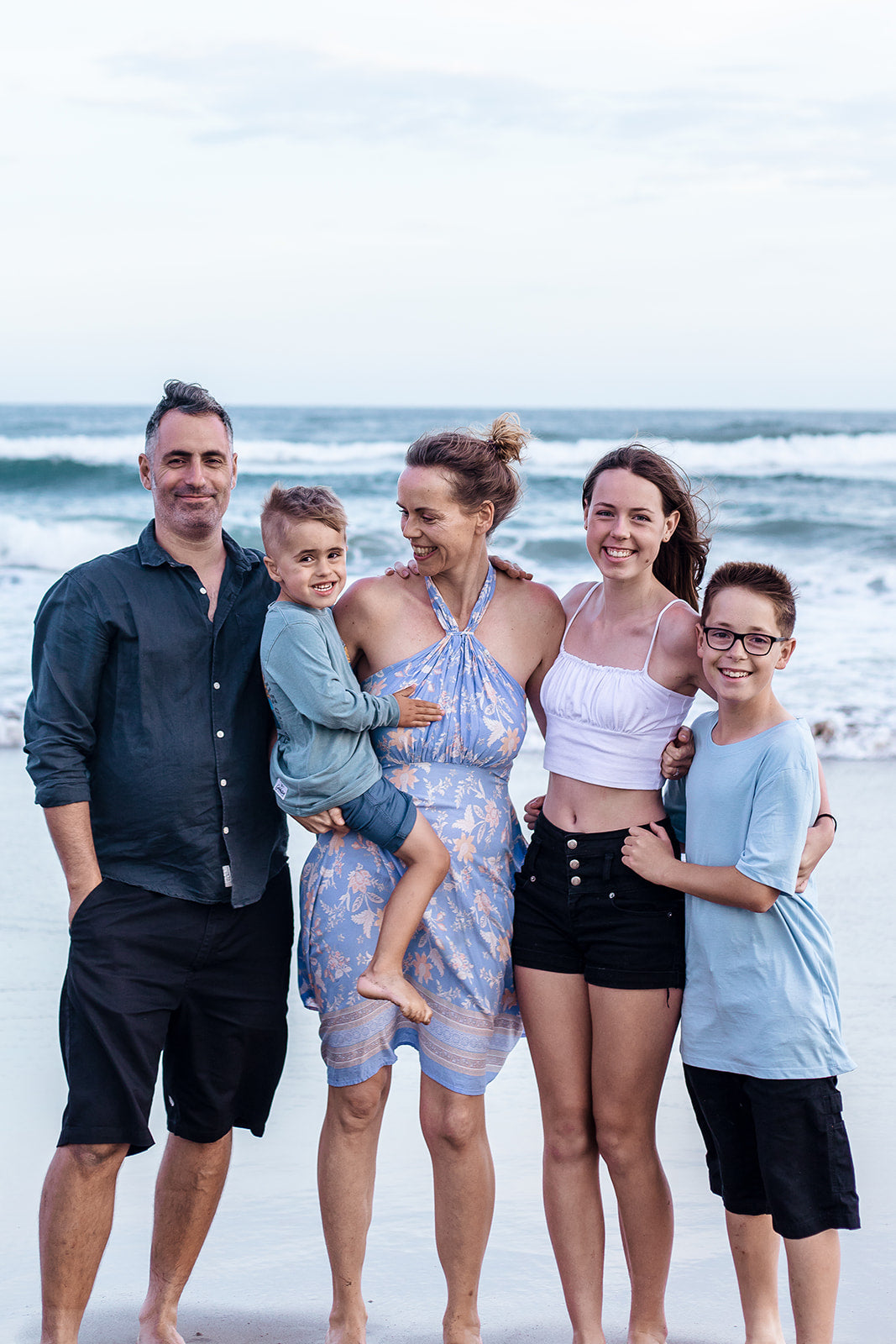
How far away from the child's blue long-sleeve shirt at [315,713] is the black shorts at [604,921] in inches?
18.3

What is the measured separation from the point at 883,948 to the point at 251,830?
9.57 feet

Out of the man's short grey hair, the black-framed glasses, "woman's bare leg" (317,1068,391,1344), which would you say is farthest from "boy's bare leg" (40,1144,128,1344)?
the black-framed glasses

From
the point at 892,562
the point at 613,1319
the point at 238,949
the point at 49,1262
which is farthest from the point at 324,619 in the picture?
the point at 892,562

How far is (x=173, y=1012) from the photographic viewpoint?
113 inches

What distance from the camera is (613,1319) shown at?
2.92m

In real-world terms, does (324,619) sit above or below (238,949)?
above

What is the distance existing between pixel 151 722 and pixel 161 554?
0.37m

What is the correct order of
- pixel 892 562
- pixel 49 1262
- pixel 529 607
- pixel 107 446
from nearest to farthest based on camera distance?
pixel 49 1262 → pixel 529 607 → pixel 892 562 → pixel 107 446

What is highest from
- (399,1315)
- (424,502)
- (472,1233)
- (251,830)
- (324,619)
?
(424,502)

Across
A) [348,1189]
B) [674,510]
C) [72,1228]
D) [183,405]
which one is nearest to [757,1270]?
[348,1189]

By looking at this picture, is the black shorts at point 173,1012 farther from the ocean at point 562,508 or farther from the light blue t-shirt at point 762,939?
the ocean at point 562,508

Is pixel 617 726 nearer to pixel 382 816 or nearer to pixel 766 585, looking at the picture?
pixel 766 585

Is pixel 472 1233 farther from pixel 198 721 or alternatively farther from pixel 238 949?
pixel 198 721

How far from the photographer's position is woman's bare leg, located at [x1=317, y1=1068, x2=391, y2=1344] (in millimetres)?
2803
